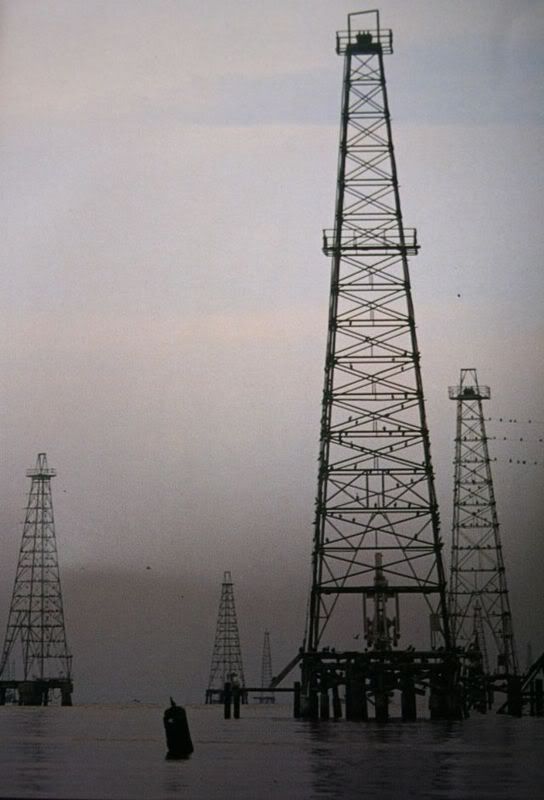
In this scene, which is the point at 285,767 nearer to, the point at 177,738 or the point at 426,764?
the point at 426,764

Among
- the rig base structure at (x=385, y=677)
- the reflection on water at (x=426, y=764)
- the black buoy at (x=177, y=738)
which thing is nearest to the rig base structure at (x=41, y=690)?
the rig base structure at (x=385, y=677)

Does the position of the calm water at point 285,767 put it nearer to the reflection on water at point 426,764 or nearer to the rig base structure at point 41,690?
the reflection on water at point 426,764

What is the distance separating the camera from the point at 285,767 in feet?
80.6

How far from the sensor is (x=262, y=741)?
35750mm

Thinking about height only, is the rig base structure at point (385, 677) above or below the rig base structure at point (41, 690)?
below

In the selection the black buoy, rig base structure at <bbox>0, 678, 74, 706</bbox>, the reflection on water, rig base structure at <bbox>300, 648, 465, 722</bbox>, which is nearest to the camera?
the reflection on water

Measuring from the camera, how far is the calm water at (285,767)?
64.5 feet

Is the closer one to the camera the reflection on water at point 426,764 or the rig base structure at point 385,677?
the reflection on water at point 426,764

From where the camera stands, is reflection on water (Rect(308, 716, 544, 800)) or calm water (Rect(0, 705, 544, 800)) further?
reflection on water (Rect(308, 716, 544, 800))

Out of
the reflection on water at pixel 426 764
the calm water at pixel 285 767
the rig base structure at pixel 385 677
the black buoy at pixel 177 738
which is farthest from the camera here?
the rig base structure at pixel 385 677

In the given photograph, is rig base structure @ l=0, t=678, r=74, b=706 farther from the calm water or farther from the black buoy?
the black buoy

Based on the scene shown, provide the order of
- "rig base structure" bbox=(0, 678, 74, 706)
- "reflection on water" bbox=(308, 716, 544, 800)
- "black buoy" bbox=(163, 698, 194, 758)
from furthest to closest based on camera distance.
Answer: "rig base structure" bbox=(0, 678, 74, 706), "black buoy" bbox=(163, 698, 194, 758), "reflection on water" bbox=(308, 716, 544, 800)

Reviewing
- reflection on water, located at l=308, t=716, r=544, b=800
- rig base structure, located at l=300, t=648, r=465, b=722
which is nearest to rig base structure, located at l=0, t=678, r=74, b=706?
rig base structure, located at l=300, t=648, r=465, b=722

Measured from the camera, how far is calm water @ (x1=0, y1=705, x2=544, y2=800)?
1966 cm
